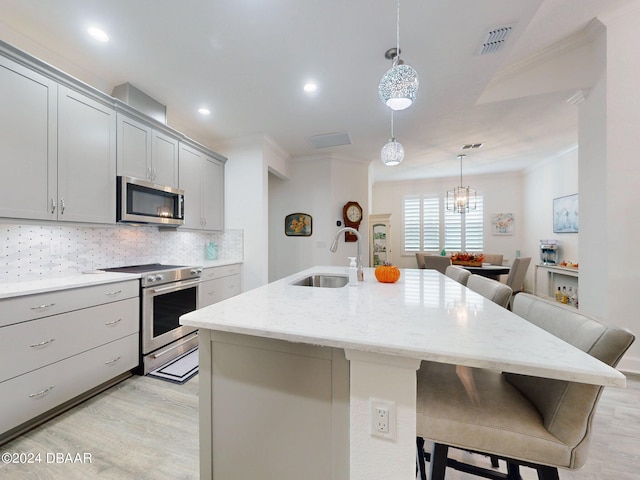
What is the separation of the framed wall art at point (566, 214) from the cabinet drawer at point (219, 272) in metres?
5.62

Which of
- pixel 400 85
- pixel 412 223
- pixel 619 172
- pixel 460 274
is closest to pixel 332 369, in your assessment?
pixel 400 85

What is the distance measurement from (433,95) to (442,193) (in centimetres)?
421

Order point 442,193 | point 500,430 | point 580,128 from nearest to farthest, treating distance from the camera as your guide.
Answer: point 500,430 → point 580,128 → point 442,193

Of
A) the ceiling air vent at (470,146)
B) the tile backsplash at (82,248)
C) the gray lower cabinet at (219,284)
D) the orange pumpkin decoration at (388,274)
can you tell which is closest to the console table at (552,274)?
the ceiling air vent at (470,146)

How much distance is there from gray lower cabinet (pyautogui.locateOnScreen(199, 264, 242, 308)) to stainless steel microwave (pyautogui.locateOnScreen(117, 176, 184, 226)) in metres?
0.74

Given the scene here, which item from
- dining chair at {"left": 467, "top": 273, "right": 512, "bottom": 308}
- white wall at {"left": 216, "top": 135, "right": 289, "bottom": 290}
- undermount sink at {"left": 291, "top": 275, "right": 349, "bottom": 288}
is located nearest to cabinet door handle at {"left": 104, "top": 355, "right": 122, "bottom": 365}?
undermount sink at {"left": 291, "top": 275, "right": 349, "bottom": 288}

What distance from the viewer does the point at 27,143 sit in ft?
5.80

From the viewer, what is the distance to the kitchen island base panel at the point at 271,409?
2.87 feet

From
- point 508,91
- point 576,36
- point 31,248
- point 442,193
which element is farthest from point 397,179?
point 31,248

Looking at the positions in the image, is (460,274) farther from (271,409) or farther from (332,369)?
(271,409)

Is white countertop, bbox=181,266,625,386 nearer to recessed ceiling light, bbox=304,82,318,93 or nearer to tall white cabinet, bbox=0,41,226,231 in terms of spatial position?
tall white cabinet, bbox=0,41,226,231

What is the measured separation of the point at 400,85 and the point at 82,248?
3012 mm

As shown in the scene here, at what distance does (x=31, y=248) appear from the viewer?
79.9 inches

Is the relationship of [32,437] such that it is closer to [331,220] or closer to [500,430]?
[500,430]
